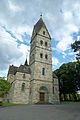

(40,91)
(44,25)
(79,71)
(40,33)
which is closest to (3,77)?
(40,91)

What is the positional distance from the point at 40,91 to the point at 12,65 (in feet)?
52.3

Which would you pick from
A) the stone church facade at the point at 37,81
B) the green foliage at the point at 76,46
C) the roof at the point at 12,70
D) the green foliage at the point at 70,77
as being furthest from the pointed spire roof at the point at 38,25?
the green foliage at the point at 76,46

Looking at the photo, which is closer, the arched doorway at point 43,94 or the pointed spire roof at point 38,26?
the arched doorway at point 43,94

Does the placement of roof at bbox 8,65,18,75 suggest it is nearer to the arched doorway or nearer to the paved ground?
the arched doorway

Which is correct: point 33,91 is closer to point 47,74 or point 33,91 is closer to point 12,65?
point 47,74

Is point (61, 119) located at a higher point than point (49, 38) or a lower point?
lower

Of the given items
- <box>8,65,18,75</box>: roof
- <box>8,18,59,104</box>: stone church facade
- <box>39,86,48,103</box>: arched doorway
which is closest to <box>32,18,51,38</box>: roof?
<box>8,18,59,104</box>: stone church facade

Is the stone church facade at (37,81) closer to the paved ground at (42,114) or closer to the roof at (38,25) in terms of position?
the roof at (38,25)

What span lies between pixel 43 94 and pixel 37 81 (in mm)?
3567

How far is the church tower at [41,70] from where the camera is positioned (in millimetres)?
26594

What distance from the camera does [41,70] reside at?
94.5 ft

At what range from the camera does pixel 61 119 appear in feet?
24.8

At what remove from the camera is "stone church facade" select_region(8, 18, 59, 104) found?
26342mm

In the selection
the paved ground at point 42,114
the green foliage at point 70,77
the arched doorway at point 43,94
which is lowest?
the paved ground at point 42,114
